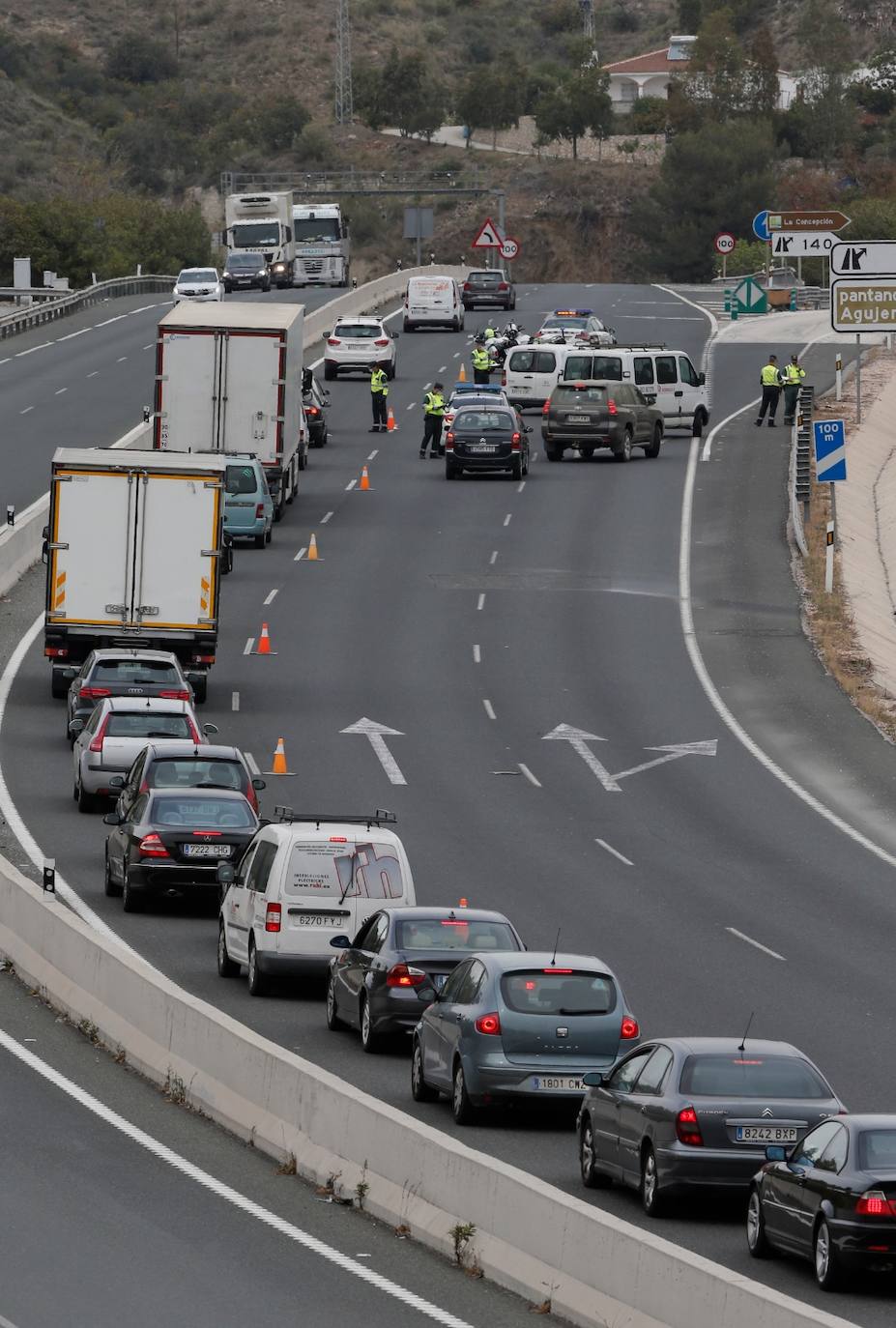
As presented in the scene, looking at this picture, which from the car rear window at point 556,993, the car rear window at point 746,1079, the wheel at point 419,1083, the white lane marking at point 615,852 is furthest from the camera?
the white lane marking at point 615,852

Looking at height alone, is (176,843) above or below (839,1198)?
below

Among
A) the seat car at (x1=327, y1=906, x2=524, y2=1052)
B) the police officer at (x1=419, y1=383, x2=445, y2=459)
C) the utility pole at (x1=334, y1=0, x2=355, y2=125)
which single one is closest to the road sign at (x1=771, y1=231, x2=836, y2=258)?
the police officer at (x1=419, y1=383, x2=445, y2=459)

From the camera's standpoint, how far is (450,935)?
1986cm

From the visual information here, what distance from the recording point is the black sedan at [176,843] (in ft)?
83.1

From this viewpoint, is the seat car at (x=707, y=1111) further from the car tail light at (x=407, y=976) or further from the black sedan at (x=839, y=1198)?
the car tail light at (x=407, y=976)

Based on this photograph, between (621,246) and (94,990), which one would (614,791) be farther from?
(621,246)

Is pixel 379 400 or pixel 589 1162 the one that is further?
pixel 379 400

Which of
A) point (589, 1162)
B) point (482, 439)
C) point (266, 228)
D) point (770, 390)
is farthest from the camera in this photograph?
point (266, 228)

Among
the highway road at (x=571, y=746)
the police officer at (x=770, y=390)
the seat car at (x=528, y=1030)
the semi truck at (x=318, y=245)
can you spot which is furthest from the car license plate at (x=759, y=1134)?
the semi truck at (x=318, y=245)

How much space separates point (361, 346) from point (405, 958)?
175ft

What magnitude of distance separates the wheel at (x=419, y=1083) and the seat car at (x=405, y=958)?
0.85 m

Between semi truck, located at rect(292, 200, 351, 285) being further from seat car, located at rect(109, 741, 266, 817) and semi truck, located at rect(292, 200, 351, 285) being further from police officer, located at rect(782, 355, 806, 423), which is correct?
seat car, located at rect(109, 741, 266, 817)

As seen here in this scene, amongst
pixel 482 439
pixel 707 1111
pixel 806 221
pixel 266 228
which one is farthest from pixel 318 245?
pixel 707 1111

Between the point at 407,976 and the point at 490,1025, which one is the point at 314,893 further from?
the point at 490,1025
